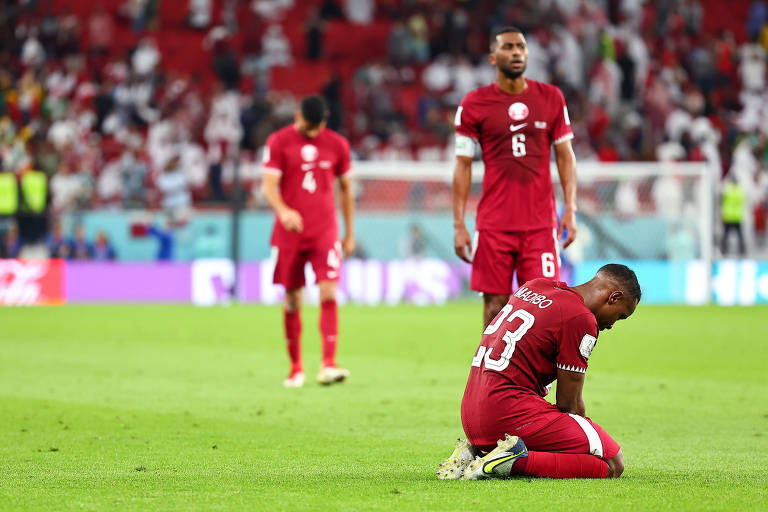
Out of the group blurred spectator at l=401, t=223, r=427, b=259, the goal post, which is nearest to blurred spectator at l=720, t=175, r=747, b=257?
the goal post

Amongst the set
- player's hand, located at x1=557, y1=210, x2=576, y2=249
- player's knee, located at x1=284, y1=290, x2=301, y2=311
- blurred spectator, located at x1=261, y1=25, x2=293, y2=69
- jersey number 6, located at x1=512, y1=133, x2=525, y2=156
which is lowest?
player's knee, located at x1=284, y1=290, x2=301, y2=311

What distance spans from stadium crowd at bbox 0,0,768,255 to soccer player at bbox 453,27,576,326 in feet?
46.5

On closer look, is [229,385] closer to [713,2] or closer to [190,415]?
[190,415]

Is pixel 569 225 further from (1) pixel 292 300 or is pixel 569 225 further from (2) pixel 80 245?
(2) pixel 80 245

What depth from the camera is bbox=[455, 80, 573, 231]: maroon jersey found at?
26.2 ft

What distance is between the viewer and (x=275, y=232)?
10430 mm

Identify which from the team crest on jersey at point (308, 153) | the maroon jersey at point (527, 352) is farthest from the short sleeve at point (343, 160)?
the maroon jersey at point (527, 352)

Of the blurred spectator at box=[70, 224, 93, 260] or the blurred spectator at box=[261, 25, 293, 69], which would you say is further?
the blurred spectator at box=[261, 25, 293, 69]

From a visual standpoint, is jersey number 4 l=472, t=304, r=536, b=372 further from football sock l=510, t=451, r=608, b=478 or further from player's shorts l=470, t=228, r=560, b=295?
player's shorts l=470, t=228, r=560, b=295

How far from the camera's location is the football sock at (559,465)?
568 centimetres

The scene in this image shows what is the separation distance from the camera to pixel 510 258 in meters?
8.05

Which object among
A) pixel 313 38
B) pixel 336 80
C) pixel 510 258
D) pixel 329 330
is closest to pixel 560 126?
pixel 510 258

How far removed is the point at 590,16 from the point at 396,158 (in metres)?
6.97

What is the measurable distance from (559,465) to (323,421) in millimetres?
2557
